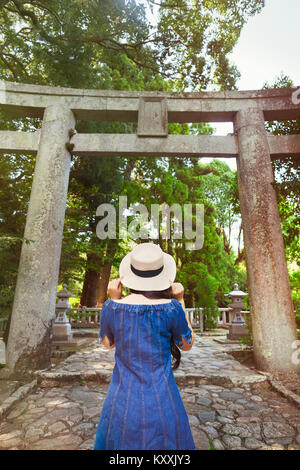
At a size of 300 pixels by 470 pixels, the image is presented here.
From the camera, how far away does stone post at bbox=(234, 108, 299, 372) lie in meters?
4.92

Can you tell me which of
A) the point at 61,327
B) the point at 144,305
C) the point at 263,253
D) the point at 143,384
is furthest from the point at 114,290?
the point at 61,327

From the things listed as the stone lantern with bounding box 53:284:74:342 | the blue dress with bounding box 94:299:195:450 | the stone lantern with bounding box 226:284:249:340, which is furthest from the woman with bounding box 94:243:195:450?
the stone lantern with bounding box 226:284:249:340

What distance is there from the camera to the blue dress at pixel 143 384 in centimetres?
148

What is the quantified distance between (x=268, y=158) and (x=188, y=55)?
6.85 meters

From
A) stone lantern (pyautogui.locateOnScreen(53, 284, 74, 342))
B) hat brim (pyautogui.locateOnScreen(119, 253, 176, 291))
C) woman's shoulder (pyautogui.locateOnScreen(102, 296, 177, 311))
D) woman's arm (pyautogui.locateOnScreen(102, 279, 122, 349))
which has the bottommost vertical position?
stone lantern (pyautogui.locateOnScreen(53, 284, 74, 342))

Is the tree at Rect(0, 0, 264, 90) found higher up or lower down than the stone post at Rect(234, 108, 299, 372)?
higher up

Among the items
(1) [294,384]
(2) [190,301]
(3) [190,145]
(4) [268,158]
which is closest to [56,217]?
(3) [190,145]

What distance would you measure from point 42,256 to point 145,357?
4325 millimetres

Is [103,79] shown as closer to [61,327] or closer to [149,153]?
[149,153]

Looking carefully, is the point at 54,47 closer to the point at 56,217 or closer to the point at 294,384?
the point at 56,217

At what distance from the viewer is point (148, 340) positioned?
62.1 inches

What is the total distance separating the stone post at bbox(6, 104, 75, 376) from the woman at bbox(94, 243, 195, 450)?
12.7ft

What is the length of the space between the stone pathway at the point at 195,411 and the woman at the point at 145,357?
1.62 metres

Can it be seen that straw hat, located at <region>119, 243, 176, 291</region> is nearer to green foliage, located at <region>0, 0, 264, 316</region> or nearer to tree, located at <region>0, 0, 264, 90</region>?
green foliage, located at <region>0, 0, 264, 316</region>
